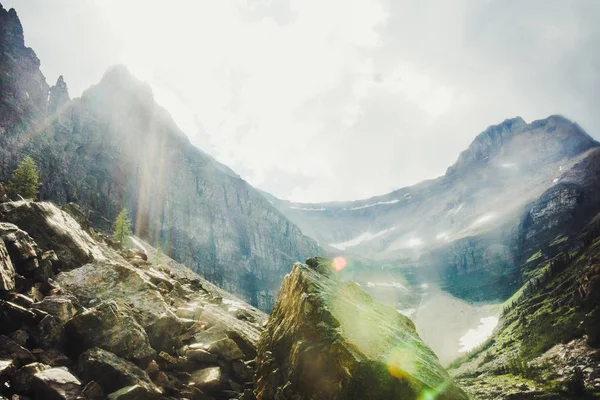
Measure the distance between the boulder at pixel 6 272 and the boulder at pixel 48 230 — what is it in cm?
673

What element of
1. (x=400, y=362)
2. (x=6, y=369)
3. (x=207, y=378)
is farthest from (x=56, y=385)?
(x=400, y=362)

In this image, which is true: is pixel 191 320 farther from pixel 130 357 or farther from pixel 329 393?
pixel 329 393

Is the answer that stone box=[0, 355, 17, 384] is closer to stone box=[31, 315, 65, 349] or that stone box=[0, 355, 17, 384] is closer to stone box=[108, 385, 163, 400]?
stone box=[31, 315, 65, 349]

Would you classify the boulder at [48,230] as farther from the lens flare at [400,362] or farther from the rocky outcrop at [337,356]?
the lens flare at [400,362]

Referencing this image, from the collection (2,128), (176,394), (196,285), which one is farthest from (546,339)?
(2,128)

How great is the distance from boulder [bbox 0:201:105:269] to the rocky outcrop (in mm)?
16521

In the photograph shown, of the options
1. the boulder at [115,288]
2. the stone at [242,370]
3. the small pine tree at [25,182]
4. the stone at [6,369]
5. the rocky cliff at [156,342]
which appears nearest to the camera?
the stone at [6,369]

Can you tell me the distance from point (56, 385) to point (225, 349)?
38.5 ft

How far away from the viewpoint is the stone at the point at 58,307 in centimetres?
1750

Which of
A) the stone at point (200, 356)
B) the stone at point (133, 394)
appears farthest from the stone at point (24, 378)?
Result: the stone at point (200, 356)

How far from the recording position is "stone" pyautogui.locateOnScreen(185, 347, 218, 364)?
73.8ft

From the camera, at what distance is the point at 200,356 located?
22.6 meters

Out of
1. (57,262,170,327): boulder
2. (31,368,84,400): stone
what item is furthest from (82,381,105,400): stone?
(57,262,170,327): boulder

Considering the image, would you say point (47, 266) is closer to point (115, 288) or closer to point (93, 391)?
point (115, 288)
